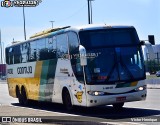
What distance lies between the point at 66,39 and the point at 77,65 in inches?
60.8

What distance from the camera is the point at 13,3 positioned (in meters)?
36.5

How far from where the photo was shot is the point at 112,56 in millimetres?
16094

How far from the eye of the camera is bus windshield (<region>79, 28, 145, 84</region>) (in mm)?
15852

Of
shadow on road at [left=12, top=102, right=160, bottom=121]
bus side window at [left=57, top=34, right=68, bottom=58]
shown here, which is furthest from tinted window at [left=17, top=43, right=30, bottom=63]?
shadow on road at [left=12, top=102, right=160, bottom=121]

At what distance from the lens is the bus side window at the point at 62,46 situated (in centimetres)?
1778

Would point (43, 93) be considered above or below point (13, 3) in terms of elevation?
below

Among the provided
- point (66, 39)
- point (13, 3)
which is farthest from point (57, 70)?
point (13, 3)

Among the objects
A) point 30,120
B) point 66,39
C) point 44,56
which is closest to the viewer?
point 30,120

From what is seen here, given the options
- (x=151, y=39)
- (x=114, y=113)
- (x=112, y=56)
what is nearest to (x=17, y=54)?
(x=114, y=113)

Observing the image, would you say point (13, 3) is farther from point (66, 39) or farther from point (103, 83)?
point (103, 83)

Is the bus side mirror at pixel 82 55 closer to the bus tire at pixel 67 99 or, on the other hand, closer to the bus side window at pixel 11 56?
the bus tire at pixel 67 99

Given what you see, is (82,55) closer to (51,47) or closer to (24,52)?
(51,47)

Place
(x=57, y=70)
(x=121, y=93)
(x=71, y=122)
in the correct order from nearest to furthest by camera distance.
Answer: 1. (x=71, y=122)
2. (x=121, y=93)
3. (x=57, y=70)

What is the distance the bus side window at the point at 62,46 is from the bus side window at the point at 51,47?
522mm
